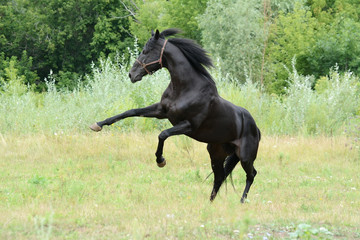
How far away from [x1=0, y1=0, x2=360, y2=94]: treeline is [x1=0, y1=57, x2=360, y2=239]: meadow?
14028mm

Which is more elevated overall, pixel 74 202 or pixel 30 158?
pixel 74 202

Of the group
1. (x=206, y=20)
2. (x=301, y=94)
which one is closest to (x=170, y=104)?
(x=301, y=94)

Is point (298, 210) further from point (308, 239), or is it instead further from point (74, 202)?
point (74, 202)

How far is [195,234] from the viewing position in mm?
5531

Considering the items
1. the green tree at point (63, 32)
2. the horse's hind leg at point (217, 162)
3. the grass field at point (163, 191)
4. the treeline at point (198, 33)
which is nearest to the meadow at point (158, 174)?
the grass field at point (163, 191)

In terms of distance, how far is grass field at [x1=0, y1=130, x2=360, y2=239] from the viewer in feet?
18.7

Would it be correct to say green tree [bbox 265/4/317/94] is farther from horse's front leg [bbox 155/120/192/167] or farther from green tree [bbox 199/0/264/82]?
horse's front leg [bbox 155/120/192/167]

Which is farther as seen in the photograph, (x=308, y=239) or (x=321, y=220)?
(x=321, y=220)

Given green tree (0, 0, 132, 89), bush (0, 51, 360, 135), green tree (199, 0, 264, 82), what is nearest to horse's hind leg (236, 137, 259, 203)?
bush (0, 51, 360, 135)

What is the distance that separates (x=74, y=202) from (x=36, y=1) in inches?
1684

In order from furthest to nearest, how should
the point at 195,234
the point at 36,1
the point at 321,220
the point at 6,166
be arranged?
the point at 36,1, the point at 6,166, the point at 321,220, the point at 195,234

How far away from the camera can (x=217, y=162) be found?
303 inches

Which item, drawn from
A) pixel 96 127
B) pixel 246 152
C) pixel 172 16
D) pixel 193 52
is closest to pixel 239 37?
pixel 172 16

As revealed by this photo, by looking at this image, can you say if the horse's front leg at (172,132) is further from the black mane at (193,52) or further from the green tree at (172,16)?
the green tree at (172,16)
